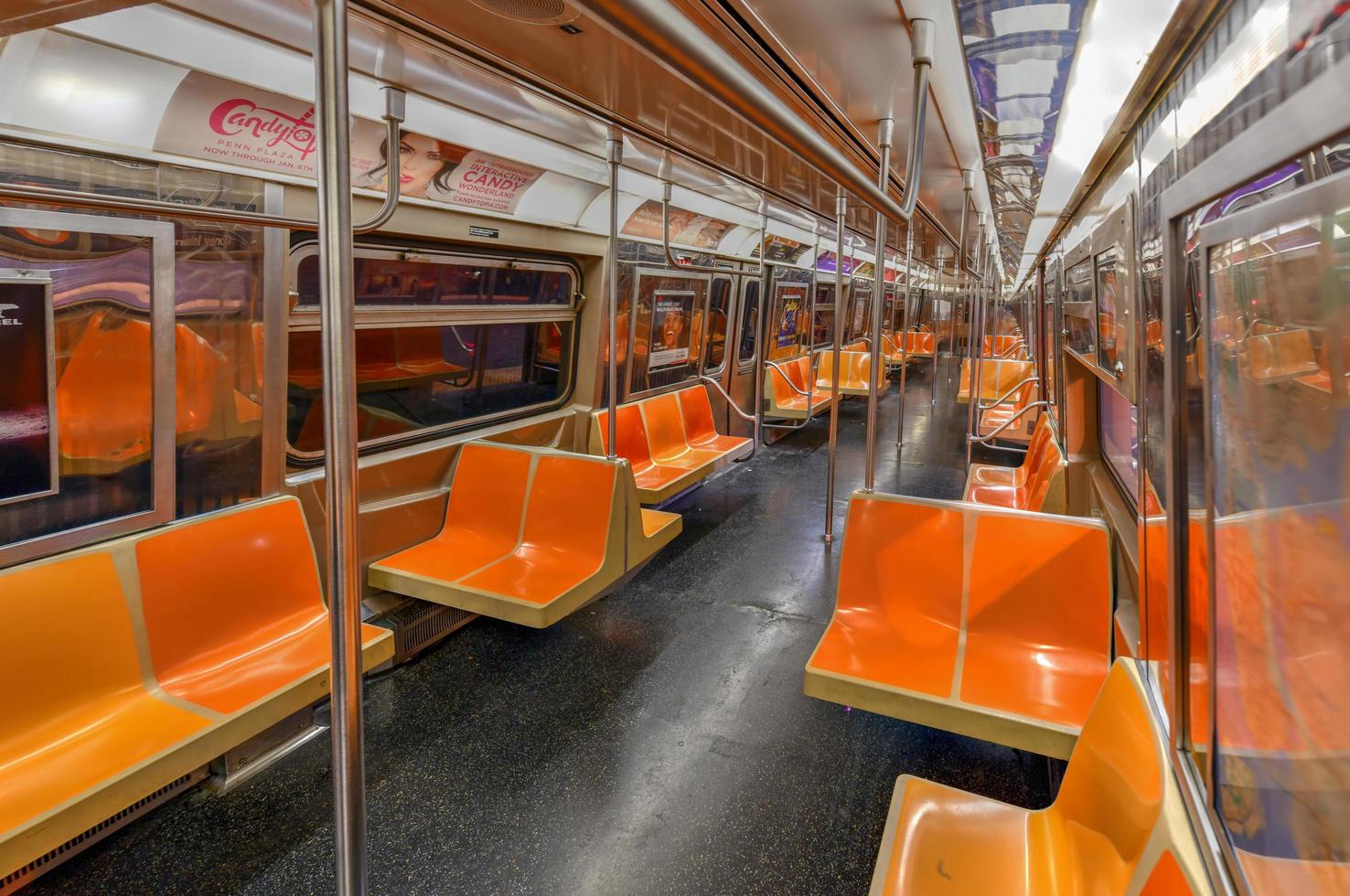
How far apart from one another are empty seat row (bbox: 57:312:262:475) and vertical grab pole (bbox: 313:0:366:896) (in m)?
2.16

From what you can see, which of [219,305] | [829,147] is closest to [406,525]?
[219,305]

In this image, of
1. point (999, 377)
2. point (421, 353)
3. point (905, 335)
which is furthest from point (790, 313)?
point (421, 353)

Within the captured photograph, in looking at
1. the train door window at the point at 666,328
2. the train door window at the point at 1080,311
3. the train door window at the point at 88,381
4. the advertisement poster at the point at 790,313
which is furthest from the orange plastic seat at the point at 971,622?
the advertisement poster at the point at 790,313

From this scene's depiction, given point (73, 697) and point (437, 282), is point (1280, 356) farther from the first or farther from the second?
point (437, 282)

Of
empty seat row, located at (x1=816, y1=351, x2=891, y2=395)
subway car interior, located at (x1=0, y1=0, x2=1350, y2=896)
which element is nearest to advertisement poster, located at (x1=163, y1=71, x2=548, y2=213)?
subway car interior, located at (x1=0, y1=0, x2=1350, y2=896)

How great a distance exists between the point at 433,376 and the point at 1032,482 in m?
3.41

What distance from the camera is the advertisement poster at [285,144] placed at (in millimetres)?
2227

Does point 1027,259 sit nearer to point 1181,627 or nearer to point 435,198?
point 435,198

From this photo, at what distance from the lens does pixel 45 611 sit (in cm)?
208

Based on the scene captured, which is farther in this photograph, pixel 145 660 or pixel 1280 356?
pixel 145 660

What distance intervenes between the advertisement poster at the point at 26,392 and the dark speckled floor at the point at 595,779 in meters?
1.11

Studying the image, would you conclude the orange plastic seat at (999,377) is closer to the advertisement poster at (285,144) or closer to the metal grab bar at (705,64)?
the advertisement poster at (285,144)

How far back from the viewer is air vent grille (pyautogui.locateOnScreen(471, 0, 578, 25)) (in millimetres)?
1404

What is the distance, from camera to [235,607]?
2584mm
